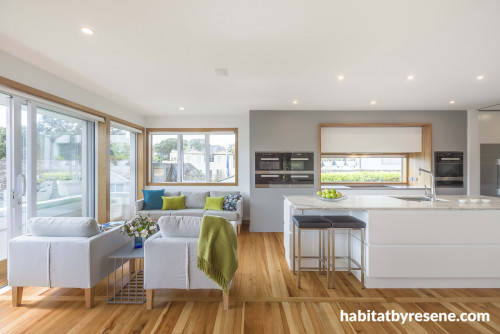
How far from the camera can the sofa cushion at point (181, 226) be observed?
225 centimetres

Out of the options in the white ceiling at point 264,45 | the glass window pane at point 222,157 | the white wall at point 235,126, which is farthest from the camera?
the glass window pane at point 222,157

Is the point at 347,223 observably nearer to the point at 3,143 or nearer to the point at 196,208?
the point at 196,208

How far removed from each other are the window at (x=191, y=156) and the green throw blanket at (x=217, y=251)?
141 inches

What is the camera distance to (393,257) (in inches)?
100

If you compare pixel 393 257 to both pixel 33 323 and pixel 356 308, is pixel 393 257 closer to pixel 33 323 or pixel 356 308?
pixel 356 308

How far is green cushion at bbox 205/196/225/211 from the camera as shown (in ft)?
16.1

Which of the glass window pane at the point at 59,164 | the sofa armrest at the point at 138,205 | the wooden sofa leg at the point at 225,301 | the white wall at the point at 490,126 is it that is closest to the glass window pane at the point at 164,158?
the sofa armrest at the point at 138,205

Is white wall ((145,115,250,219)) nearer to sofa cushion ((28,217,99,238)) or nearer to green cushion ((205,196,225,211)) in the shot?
green cushion ((205,196,225,211))

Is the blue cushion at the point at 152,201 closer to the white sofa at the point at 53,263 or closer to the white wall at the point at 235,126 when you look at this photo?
the white wall at the point at 235,126

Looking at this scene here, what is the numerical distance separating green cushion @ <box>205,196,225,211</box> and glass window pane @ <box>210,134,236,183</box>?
87cm

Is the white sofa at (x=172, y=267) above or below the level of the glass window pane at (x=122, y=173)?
below

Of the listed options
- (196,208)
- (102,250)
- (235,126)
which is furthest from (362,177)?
(102,250)

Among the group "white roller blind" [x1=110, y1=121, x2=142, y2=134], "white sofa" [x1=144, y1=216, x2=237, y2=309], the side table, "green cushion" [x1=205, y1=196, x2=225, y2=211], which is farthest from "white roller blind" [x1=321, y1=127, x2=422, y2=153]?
"white roller blind" [x1=110, y1=121, x2=142, y2=134]

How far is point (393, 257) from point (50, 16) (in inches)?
152
